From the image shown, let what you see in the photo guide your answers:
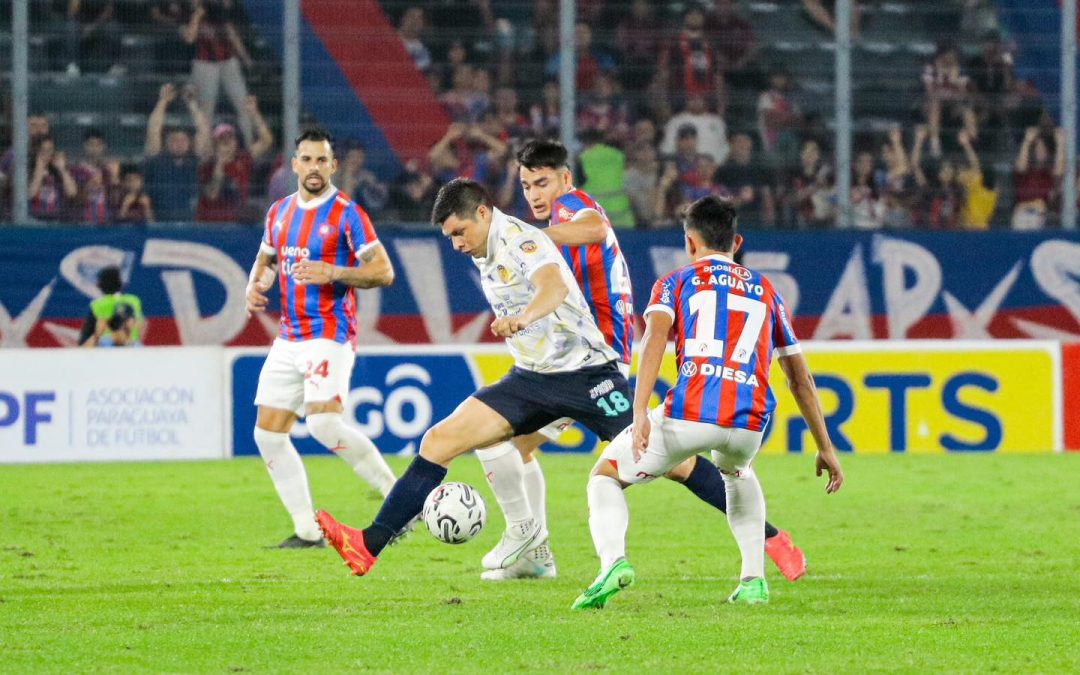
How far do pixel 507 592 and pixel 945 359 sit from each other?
8.27 meters

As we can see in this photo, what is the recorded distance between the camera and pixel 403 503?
25.1ft

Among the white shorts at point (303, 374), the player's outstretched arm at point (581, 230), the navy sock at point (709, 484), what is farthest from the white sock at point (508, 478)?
the white shorts at point (303, 374)

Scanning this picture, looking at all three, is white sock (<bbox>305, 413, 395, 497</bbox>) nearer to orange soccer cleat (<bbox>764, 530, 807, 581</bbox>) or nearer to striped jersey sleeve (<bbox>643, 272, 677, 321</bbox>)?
orange soccer cleat (<bbox>764, 530, 807, 581</bbox>)

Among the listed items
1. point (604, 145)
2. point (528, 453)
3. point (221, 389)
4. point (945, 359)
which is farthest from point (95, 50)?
point (528, 453)

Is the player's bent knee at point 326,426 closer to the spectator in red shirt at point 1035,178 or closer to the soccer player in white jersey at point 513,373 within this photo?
the soccer player in white jersey at point 513,373

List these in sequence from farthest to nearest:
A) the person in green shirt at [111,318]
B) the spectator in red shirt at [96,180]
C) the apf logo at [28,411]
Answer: the spectator in red shirt at [96,180] → the person in green shirt at [111,318] → the apf logo at [28,411]

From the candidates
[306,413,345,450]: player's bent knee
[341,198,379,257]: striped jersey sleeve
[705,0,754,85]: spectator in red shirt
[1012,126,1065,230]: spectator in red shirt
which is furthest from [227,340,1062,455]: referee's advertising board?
[341,198,379,257]: striped jersey sleeve

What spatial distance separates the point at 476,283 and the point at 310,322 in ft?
21.9

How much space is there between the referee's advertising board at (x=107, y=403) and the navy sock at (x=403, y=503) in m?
7.61

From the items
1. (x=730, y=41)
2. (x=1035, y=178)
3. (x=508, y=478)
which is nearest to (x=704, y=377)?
(x=508, y=478)

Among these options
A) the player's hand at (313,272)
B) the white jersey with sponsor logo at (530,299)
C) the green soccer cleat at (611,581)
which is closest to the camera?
the green soccer cleat at (611,581)

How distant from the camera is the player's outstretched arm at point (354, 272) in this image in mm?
9273

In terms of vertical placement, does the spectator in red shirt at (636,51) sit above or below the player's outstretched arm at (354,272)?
above

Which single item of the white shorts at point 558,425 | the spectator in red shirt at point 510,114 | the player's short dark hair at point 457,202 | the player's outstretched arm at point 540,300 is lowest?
the white shorts at point 558,425
